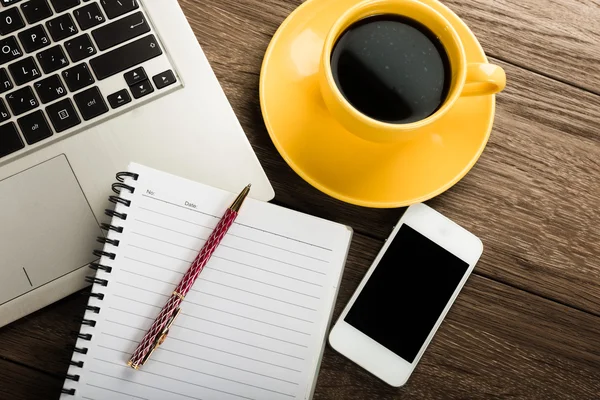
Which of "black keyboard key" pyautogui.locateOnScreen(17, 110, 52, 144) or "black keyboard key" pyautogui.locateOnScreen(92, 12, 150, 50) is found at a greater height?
"black keyboard key" pyautogui.locateOnScreen(92, 12, 150, 50)

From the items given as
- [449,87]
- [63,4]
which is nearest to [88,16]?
[63,4]

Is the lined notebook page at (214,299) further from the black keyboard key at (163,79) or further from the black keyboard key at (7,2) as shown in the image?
the black keyboard key at (7,2)

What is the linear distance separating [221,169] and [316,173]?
10 cm

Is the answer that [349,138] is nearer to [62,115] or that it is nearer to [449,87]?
[449,87]

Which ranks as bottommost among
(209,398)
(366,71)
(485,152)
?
(209,398)

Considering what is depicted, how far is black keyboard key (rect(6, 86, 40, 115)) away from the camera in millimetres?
484

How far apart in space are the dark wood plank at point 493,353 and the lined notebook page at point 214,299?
5cm

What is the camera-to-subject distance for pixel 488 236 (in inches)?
22.9

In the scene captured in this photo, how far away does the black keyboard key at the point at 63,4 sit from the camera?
49 centimetres

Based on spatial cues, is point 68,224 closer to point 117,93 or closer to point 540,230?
point 117,93

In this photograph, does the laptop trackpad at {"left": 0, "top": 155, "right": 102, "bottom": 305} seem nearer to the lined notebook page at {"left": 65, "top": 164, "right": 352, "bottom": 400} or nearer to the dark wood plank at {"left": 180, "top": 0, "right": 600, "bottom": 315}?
the lined notebook page at {"left": 65, "top": 164, "right": 352, "bottom": 400}

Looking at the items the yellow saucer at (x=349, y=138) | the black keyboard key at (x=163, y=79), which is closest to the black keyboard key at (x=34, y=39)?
the black keyboard key at (x=163, y=79)

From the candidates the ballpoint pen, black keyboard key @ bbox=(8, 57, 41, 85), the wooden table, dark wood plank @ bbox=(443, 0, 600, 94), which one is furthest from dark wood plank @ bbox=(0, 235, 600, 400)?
black keyboard key @ bbox=(8, 57, 41, 85)

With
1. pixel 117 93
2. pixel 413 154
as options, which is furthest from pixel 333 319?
pixel 117 93
